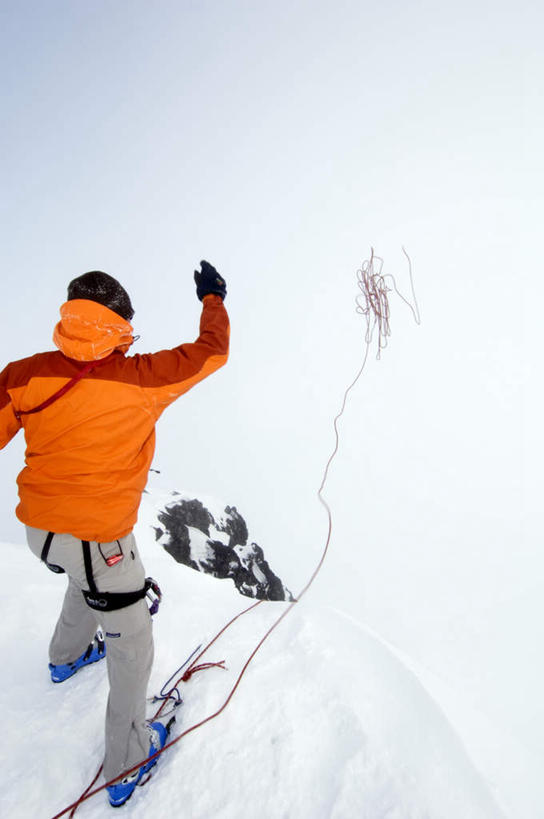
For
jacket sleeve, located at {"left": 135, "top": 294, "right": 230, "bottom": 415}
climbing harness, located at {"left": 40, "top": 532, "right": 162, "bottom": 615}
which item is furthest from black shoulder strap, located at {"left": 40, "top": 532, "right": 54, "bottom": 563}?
jacket sleeve, located at {"left": 135, "top": 294, "right": 230, "bottom": 415}

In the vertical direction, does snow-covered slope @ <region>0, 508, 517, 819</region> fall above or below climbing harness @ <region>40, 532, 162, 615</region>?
below

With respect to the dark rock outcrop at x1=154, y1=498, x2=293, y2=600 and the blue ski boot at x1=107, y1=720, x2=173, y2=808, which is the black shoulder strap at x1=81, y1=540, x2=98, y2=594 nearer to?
the blue ski boot at x1=107, y1=720, x2=173, y2=808

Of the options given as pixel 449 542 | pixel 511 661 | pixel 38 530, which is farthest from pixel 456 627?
pixel 38 530

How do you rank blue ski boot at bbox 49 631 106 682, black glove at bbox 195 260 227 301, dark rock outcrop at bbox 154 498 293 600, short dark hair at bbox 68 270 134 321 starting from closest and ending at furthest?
short dark hair at bbox 68 270 134 321
black glove at bbox 195 260 227 301
blue ski boot at bbox 49 631 106 682
dark rock outcrop at bbox 154 498 293 600

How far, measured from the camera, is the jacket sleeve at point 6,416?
2037mm

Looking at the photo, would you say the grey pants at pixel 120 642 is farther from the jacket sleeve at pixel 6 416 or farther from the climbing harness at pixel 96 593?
the jacket sleeve at pixel 6 416

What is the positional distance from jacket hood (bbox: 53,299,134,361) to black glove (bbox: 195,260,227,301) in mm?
722

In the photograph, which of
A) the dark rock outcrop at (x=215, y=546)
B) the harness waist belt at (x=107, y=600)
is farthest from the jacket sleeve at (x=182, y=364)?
the dark rock outcrop at (x=215, y=546)

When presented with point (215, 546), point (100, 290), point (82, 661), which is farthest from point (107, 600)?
point (215, 546)

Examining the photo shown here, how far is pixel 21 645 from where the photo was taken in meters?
3.54

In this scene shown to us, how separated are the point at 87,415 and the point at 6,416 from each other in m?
0.49

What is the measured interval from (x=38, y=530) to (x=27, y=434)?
1.88 ft

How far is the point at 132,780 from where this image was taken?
2.25 metres

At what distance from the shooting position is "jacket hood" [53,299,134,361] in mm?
1988
